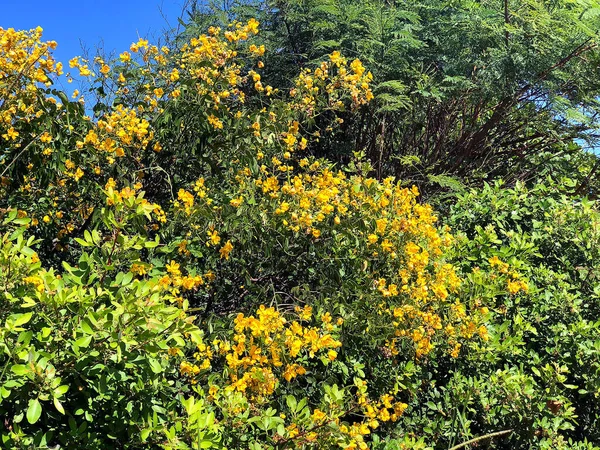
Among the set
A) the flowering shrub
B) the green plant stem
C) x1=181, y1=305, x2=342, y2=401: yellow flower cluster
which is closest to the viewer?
the flowering shrub

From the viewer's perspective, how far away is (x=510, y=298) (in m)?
2.77

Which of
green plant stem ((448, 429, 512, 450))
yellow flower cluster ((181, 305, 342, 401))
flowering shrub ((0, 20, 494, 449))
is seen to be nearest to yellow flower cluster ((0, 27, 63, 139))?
flowering shrub ((0, 20, 494, 449))

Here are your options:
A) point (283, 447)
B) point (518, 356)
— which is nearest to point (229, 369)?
point (283, 447)

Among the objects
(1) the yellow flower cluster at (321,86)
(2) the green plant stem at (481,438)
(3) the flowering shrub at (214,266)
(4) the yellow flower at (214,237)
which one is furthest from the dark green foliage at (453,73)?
(2) the green plant stem at (481,438)

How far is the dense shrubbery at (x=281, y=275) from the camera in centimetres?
177

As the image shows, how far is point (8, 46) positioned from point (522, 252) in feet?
8.88

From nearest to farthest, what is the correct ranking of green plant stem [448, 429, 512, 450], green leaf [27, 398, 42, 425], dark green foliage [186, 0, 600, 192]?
green leaf [27, 398, 42, 425], green plant stem [448, 429, 512, 450], dark green foliage [186, 0, 600, 192]

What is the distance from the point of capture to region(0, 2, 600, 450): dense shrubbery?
1.77 metres

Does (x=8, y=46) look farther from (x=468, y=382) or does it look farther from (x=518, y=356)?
(x=518, y=356)

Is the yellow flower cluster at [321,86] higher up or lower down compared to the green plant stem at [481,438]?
higher up

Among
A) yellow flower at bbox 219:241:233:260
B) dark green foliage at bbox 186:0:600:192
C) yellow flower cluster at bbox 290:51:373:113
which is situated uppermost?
dark green foliage at bbox 186:0:600:192

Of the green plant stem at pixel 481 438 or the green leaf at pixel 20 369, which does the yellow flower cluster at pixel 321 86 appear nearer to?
the green plant stem at pixel 481 438

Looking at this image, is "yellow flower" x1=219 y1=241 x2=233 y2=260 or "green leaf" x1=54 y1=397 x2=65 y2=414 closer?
"green leaf" x1=54 y1=397 x2=65 y2=414

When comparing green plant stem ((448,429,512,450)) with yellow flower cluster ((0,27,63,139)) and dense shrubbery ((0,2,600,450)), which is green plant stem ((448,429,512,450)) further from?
yellow flower cluster ((0,27,63,139))
